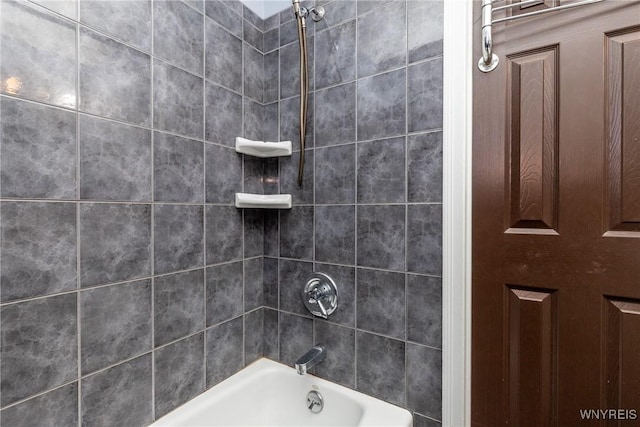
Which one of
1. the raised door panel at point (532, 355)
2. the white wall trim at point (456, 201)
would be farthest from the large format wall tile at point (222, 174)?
the raised door panel at point (532, 355)

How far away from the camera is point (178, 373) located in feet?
3.59

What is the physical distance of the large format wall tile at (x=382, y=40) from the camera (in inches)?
43.4

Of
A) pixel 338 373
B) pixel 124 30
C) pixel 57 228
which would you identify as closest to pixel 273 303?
pixel 338 373

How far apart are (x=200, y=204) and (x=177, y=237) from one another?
150 mm

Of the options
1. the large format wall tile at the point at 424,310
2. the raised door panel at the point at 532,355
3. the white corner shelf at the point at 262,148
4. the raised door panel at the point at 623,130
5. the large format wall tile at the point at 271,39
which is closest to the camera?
the raised door panel at the point at 623,130

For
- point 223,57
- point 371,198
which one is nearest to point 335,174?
point 371,198

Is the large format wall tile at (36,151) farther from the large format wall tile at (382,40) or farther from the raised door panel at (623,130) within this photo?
the raised door panel at (623,130)

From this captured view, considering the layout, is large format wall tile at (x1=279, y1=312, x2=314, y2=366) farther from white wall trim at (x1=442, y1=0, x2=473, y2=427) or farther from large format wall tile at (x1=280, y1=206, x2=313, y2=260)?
white wall trim at (x1=442, y1=0, x2=473, y2=427)

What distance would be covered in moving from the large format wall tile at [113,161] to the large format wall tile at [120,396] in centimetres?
52

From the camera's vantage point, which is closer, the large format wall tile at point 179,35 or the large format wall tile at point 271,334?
the large format wall tile at point 179,35

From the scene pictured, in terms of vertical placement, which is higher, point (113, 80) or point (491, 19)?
point (491, 19)

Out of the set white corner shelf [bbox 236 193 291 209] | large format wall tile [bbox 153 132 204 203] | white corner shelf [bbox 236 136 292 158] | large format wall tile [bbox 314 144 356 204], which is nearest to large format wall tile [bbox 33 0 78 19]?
large format wall tile [bbox 153 132 204 203]

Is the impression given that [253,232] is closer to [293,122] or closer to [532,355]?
[293,122]

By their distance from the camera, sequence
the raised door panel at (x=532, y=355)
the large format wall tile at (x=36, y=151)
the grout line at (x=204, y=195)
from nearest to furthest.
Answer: the large format wall tile at (x=36, y=151), the raised door panel at (x=532, y=355), the grout line at (x=204, y=195)
